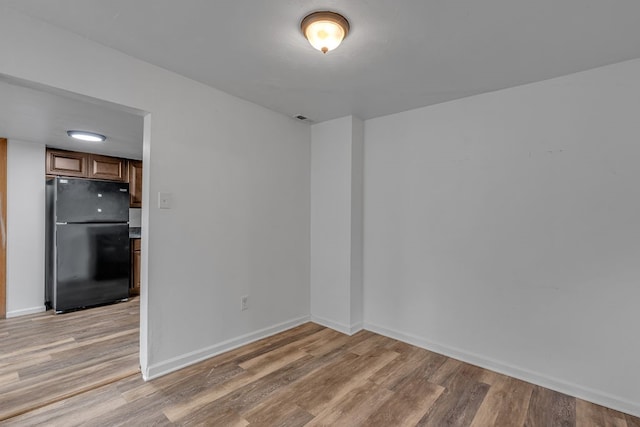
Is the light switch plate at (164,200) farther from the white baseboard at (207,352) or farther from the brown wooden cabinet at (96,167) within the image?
the brown wooden cabinet at (96,167)

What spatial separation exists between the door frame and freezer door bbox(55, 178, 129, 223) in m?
0.54

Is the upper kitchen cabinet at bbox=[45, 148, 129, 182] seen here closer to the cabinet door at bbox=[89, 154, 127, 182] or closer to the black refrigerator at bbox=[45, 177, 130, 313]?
the cabinet door at bbox=[89, 154, 127, 182]

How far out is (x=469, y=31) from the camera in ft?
5.66

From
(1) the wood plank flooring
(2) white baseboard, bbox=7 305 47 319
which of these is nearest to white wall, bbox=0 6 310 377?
(1) the wood plank flooring

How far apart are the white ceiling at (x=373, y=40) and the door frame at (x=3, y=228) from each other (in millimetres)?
3042

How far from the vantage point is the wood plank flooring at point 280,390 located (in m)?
1.83

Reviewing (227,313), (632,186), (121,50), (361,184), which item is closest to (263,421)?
(227,313)

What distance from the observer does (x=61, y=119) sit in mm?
2965

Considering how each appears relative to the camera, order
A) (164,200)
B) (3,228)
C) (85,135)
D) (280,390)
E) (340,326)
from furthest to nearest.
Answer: (3,228) → (85,135) → (340,326) → (164,200) → (280,390)

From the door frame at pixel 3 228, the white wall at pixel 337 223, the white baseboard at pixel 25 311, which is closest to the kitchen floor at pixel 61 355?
the white baseboard at pixel 25 311

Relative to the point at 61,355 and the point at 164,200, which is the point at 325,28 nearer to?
the point at 164,200

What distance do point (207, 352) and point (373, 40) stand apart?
8.59ft

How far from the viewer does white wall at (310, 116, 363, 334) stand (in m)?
3.15

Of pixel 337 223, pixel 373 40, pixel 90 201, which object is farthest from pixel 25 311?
pixel 373 40
